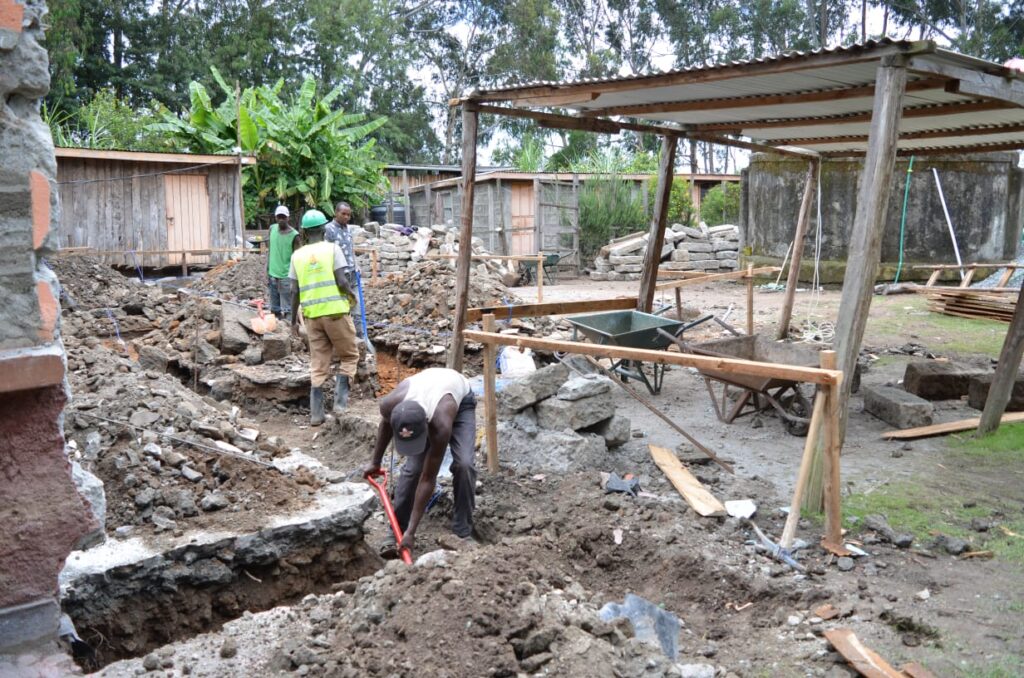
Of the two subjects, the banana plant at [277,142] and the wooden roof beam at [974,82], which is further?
the banana plant at [277,142]

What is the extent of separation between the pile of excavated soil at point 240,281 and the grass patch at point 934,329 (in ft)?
31.8

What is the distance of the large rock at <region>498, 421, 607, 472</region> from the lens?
20.3 ft

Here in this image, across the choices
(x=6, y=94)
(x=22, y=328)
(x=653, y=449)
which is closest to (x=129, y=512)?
(x=22, y=328)

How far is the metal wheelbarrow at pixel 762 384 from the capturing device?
7004 mm

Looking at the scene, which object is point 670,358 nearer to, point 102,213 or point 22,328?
point 22,328

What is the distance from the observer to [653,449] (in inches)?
258

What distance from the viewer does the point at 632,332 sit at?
26.1 ft

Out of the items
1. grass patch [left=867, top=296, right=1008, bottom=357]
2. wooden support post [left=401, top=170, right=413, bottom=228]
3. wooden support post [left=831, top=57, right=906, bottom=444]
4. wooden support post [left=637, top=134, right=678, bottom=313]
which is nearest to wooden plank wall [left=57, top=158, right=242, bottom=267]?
wooden support post [left=401, top=170, right=413, bottom=228]

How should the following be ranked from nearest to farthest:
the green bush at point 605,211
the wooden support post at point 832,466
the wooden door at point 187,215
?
the wooden support post at point 832,466 → the wooden door at point 187,215 → the green bush at point 605,211

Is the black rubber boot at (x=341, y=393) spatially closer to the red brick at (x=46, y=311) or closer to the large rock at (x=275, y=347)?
the large rock at (x=275, y=347)

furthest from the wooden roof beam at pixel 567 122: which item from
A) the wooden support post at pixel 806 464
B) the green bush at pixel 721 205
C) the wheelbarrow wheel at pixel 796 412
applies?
the green bush at pixel 721 205

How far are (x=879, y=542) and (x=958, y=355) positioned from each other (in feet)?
21.7

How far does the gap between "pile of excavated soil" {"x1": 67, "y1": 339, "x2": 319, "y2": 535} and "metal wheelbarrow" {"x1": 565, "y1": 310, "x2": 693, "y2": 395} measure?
3.29m

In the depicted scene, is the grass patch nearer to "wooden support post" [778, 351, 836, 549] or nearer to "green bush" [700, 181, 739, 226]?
"wooden support post" [778, 351, 836, 549]
